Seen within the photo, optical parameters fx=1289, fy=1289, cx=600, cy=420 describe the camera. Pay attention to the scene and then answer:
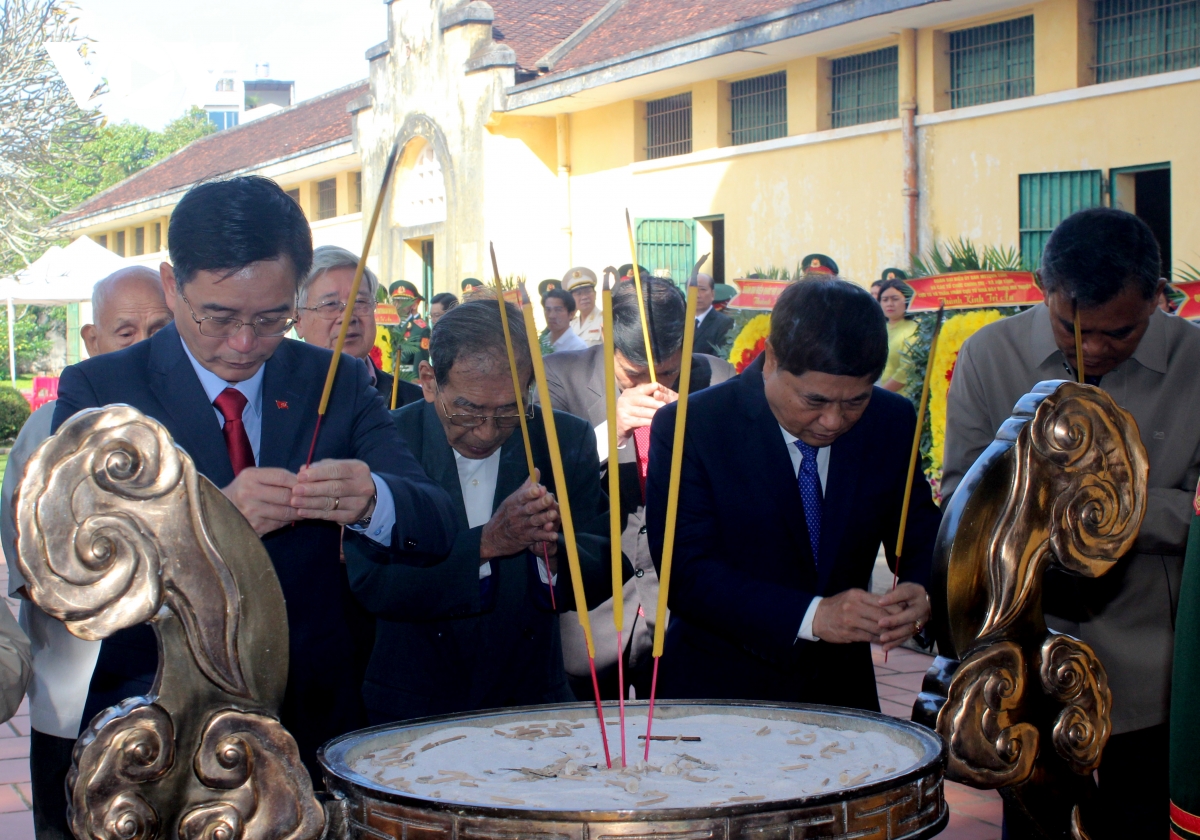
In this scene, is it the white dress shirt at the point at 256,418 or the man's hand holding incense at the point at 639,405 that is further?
the man's hand holding incense at the point at 639,405

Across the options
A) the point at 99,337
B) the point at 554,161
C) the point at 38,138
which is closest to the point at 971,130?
the point at 554,161

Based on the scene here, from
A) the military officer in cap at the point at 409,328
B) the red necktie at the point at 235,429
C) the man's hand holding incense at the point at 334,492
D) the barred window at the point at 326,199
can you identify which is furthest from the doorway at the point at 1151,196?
the barred window at the point at 326,199

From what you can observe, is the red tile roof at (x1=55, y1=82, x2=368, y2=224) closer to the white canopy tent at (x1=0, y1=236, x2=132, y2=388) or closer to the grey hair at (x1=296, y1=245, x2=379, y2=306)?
the white canopy tent at (x1=0, y1=236, x2=132, y2=388)

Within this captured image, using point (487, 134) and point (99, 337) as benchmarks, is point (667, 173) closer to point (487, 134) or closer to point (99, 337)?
point (487, 134)

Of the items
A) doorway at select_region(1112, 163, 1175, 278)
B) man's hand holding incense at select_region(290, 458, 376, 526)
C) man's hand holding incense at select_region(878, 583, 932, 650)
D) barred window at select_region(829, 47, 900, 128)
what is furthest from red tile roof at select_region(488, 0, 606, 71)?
man's hand holding incense at select_region(290, 458, 376, 526)

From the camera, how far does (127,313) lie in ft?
9.43

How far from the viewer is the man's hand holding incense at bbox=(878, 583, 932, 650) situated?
1854mm

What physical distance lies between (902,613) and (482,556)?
74 centimetres

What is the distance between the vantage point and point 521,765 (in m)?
1.30

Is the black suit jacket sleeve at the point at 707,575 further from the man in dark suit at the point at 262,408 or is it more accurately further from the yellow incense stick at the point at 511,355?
the man in dark suit at the point at 262,408

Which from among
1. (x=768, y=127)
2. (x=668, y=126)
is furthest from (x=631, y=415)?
(x=668, y=126)

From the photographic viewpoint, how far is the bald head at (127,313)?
288cm

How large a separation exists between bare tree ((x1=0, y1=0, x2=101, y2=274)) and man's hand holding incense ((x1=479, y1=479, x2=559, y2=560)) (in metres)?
19.0

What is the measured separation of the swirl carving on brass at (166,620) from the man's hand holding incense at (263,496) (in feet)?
0.71
